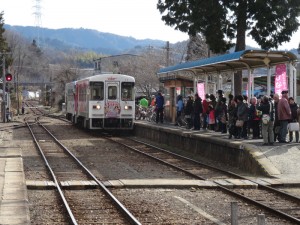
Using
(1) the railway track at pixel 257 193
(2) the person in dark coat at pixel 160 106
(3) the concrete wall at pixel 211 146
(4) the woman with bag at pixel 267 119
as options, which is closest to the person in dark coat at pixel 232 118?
(3) the concrete wall at pixel 211 146

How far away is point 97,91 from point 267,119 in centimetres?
1588

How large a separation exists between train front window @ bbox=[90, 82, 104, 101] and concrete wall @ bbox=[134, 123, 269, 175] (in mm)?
3670

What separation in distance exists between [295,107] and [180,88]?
12.4m

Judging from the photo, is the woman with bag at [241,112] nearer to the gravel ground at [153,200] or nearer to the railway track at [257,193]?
the railway track at [257,193]

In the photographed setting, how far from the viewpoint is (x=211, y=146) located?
20.2 m

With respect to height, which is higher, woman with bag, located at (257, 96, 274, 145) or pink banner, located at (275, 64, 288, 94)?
pink banner, located at (275, 64, 288, 94)

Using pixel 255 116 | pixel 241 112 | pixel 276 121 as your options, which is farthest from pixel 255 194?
pixel 255 116

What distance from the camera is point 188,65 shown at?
25297 millimetres

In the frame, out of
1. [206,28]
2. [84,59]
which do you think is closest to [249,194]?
[206,28]

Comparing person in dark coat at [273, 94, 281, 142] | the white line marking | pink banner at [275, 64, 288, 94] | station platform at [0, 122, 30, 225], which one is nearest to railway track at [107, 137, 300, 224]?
the white line marking

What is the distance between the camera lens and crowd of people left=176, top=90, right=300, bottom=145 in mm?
17562

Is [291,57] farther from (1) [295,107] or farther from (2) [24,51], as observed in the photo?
(2) [24,51]

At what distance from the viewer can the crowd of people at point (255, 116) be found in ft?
57.6

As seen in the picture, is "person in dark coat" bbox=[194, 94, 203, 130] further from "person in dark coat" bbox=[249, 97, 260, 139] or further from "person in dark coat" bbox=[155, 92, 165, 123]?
"person in dark coat" bbox=[155, 92, 165, 123]
